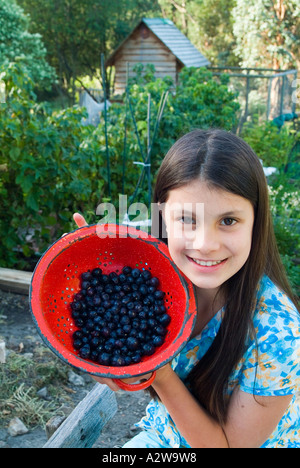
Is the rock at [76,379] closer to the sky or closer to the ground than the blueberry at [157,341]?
closer to the ground

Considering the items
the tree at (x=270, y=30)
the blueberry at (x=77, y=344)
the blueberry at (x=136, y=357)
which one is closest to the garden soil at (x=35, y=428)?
the blueberry at (x=77, y=344)

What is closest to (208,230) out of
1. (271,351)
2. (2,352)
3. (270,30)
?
(271,351)

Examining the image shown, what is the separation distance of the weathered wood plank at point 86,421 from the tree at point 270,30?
14696 mm

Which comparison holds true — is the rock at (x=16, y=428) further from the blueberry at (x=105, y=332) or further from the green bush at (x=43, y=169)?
the green bush at (x=43, y=169)

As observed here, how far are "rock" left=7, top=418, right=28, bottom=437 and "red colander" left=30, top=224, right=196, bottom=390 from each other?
94cm

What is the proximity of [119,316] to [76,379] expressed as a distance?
128 centimetres

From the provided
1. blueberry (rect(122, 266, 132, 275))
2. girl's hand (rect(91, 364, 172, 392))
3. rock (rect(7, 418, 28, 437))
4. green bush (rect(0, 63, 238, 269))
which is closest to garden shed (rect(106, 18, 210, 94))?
green bush (rect(0, 63, 238, 269))

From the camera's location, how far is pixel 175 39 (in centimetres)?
1436

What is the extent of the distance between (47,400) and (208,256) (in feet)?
5.43

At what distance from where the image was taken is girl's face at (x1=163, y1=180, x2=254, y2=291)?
1.31 meters

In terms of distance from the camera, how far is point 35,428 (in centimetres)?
239

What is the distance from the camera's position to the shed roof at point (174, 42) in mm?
13664

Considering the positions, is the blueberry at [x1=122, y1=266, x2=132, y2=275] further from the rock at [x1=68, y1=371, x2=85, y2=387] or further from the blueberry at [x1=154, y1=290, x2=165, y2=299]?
the rock at [x1=68, y1=371, x2=85, y2=387]
